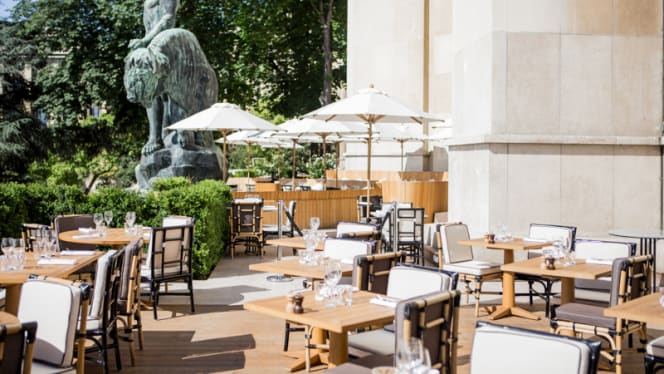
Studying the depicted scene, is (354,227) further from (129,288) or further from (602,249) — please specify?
(129,288)

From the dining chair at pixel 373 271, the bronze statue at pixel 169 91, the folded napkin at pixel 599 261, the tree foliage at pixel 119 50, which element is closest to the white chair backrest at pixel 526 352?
the dining chair at pixel 373 271

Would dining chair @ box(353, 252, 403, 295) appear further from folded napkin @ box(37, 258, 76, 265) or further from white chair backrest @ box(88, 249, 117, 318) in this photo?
folded napkin @ box(37, 258, 76, 265)

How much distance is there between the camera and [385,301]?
4805mm

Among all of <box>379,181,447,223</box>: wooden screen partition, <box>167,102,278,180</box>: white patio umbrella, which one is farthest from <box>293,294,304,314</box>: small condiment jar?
<box>379,181,447,223</box>: wooden screen partition

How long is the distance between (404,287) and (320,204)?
1432 centimetres

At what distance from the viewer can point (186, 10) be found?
32031 millimetres

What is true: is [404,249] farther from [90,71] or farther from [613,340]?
[90,71]

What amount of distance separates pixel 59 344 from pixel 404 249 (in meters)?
9.34

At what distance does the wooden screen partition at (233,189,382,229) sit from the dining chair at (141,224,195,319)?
8843mm

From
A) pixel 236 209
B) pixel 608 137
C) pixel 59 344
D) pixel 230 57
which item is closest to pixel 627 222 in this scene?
pixel 608 137

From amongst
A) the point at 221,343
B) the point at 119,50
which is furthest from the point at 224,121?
the point at 119,50

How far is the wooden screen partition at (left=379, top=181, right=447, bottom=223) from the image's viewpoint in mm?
20500

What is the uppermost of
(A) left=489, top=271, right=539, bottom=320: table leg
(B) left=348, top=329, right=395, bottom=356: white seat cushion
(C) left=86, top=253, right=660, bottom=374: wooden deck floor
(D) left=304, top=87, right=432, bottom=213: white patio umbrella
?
(D) left=304, top=87, right=432, bottom=213: white patio umbrella

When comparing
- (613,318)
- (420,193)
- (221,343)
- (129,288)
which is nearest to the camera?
(613,318)
